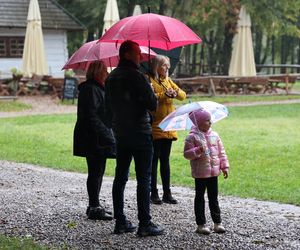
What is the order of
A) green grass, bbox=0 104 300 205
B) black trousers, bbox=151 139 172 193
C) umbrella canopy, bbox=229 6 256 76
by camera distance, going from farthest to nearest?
umbrella canopy, bbox=229 6 256 76 < green grass, bbox=0 104 300 205 < black trousers, bbox=151 139 172 193

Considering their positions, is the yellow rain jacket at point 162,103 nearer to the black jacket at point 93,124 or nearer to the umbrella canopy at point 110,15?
the black jacket at point 93,124

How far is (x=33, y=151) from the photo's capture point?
1415 cm

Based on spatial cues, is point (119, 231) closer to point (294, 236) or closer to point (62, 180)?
point (294, 236)

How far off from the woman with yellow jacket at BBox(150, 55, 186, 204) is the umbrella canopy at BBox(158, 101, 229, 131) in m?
0.92

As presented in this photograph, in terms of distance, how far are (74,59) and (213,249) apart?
2940 millimetres

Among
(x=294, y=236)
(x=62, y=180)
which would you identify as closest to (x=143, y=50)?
(x=294, y=236)

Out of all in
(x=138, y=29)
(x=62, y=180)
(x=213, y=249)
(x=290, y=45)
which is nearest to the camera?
(x=213, y=249)

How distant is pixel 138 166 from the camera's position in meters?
6.39

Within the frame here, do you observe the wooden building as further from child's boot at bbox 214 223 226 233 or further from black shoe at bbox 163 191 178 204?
child's boot at bbox 214 223 226 233

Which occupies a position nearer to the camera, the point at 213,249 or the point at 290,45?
the point at 213,249

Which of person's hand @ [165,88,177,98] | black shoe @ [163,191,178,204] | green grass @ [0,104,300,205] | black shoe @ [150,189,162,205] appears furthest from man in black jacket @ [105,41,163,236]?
green grass @ [0,104,300,205]

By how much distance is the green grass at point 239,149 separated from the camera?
33.8 ft

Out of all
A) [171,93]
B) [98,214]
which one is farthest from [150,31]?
[98,214]

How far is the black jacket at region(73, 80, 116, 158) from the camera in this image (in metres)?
6.98
